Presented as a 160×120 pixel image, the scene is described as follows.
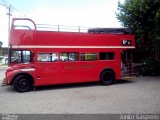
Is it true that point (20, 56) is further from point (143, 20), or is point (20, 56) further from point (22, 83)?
point (143, 20)

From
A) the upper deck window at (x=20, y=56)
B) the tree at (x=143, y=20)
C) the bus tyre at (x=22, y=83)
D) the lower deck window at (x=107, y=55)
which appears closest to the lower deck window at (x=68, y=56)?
the lower deck window at (x=107, y=55)

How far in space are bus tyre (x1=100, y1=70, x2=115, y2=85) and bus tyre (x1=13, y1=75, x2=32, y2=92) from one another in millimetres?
4414

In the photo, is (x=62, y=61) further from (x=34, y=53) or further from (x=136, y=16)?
(x=136, y=16)

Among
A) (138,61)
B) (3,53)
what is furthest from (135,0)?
(3,53)

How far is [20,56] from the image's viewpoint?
13.8 metres

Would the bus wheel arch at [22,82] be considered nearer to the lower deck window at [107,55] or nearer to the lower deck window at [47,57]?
the lower deck window at [47,57]

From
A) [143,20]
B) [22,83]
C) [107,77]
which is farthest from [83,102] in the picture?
[143,20]

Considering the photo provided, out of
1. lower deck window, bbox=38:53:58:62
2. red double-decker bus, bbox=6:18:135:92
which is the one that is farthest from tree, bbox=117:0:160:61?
lower deck window, bbox=38:53:58:62

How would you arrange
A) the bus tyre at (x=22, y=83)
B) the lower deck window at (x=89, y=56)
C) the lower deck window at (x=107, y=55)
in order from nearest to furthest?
the bus tyre at (x=22, y=83)
the lower deck window at (x=89, y=56)
the lower deck window at (x=107, y=55)

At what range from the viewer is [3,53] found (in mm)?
81500

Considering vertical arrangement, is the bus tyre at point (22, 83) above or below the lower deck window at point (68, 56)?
below

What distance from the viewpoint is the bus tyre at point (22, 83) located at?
13.4 metres

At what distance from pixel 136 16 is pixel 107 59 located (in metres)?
4.97

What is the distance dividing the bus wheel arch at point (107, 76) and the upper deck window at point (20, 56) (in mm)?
4583
